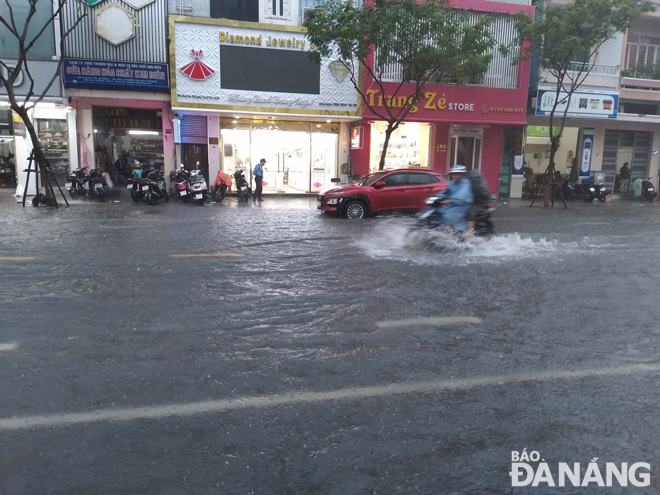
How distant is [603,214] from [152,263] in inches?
636

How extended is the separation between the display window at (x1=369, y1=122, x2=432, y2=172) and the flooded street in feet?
47.9

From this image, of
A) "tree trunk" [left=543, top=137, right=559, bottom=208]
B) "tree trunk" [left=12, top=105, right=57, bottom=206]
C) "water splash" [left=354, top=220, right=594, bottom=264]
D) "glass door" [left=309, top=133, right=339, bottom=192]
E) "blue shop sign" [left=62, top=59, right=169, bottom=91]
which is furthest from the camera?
"glass door" [left=309, top=133, right=339, bottom=192]

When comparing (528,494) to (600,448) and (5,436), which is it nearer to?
(600,448)

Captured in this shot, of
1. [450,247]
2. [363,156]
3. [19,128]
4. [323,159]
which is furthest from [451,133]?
[19,128]

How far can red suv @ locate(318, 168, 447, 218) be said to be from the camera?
1493 centimetres

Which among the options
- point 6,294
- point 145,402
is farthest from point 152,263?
point 145,402

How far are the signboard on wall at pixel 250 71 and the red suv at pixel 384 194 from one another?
744cm

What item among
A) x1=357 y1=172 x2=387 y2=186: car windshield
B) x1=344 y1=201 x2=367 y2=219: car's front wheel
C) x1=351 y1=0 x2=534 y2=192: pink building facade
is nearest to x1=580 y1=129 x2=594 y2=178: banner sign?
x1=351 y1=0 x2=534 y2=192: pink building facade

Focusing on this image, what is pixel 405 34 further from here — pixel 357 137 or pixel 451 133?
pixel 451 133

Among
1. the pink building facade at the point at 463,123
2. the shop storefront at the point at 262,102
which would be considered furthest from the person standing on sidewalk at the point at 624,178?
the shop storefront at the point at 262,102

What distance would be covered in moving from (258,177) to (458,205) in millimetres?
12431

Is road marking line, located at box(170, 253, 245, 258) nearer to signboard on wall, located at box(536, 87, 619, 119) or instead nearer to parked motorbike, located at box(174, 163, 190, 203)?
parked motorbike, located at box(174, 163, 190, 203)

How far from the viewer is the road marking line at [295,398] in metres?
3.67

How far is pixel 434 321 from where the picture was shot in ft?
19.6
